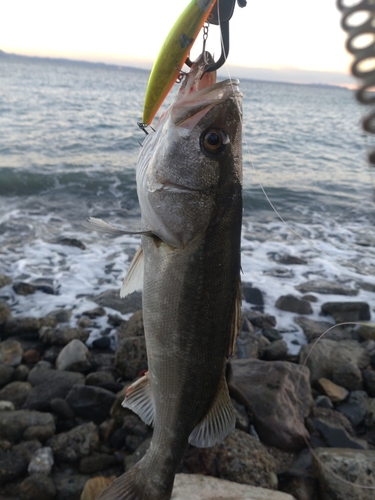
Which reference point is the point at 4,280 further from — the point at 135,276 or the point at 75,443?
the point at 135,276

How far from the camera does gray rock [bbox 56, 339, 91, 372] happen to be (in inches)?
215

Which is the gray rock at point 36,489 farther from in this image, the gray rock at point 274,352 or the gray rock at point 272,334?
the gray rock at point 272,334

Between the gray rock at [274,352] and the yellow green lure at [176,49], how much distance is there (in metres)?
4.55

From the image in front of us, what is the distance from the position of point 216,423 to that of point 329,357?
3758 mm

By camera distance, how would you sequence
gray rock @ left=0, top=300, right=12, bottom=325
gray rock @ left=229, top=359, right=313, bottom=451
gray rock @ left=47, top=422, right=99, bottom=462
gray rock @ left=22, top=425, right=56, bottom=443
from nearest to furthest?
gray rock @ left=47, top=422, right=99, bottom=462 → gray rock @ left=22, top=425, right=56, bottom=443 → gray rock @ left=229, top=359, right=313, bottom=451 → gray rock @ left=0, top=300, right=12, bottom=325

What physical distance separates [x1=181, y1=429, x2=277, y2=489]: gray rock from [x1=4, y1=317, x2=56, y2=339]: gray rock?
329cm

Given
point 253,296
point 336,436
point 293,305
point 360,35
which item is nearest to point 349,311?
point 293,305

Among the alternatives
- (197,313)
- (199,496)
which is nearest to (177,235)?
(197,313)

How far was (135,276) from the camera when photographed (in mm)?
2648

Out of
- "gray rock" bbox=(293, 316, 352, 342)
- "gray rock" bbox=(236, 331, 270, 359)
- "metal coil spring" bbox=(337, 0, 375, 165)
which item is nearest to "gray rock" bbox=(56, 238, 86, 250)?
"gray rock" bbox=(236, 331, 270, 359)

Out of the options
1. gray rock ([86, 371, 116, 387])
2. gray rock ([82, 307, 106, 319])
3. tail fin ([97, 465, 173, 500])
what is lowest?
gray rock ([82, 307, 106, 319])

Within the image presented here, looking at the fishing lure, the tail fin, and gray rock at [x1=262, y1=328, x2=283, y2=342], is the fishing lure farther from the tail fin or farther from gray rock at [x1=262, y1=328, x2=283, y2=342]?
gray rock at [x1=262, y1=328, x2=283, y2=342]

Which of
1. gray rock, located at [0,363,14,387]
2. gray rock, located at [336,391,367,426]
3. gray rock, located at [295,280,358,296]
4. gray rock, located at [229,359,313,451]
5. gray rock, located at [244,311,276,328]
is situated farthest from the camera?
gray rock, located at [295,280,358,296]

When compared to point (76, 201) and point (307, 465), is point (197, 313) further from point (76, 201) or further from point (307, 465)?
point (76, 201)
